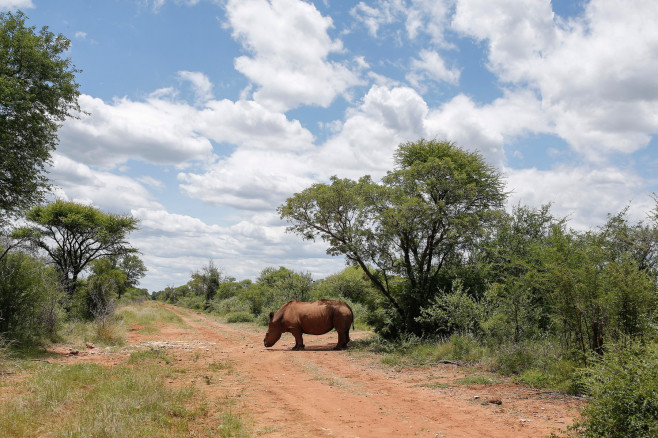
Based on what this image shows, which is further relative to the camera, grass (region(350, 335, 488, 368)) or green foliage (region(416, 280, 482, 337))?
green foliage (region(416, 280, 482, 337))

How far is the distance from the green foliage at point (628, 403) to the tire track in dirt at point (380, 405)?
2.89ft

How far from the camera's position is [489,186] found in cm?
1692

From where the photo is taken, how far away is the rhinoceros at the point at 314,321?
636 inches

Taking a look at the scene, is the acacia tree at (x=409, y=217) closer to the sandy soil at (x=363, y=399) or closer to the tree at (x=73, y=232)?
the sandy soil at (x=363, y=399)

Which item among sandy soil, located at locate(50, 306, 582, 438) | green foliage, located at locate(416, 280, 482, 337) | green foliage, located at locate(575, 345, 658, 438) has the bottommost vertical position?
sandy soil, located at locate(50, 306, 582, 438)

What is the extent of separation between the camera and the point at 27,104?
39.0 ft

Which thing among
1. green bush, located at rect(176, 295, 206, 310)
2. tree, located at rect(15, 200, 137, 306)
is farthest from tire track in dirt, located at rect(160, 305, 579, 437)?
green bush, located at rect(176, 295, 206, 310)

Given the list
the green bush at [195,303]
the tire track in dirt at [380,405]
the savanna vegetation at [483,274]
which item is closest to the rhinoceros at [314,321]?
the savanna vegetation at [483,274]

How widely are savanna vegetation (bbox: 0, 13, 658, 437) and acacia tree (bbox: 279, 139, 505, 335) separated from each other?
0.17 feet

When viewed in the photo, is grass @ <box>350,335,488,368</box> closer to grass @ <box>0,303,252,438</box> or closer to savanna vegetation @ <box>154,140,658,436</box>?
savanna vegetation @ <box>154,140,658,436</box>

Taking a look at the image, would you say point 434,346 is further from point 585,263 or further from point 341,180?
point 341,180

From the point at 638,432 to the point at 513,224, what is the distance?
41.3ft

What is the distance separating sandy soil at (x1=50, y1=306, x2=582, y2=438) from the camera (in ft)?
19.8

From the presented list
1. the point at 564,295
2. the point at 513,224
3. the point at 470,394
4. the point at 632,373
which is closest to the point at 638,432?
the point at 632,373
